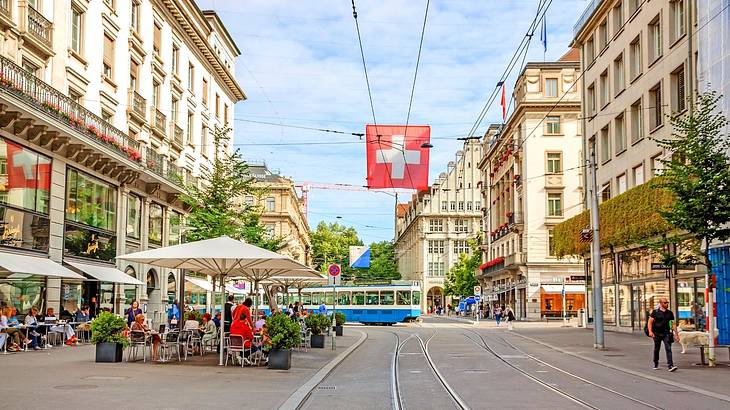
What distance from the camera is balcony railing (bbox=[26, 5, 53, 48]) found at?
28.1m

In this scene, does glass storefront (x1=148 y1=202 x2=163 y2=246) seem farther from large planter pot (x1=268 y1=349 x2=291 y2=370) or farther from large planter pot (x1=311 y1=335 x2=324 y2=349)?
large planter pot (x1=268 y1=349 x2=291 y2=370)

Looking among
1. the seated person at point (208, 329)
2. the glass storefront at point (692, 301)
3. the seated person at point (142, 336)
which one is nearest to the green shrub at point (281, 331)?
the seated person at point (142, 336)

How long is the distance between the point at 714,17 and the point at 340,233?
439ft

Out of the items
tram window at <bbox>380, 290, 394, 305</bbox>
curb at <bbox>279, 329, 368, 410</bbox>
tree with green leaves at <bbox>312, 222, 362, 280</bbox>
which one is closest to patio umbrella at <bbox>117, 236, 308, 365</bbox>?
curb at <bbox>279, 329, 368, 410</bbox>

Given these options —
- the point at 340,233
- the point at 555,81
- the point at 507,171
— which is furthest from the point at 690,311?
the point at 340,233

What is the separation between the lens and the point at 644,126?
37.0 m

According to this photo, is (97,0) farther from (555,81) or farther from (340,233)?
(340,233)

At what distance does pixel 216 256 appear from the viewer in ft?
61.6

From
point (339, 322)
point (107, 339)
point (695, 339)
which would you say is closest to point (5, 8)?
point (107, 339)

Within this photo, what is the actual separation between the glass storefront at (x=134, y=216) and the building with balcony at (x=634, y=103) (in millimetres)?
21080

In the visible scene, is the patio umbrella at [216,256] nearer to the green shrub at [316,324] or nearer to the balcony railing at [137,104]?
the green shrub at [316,324]

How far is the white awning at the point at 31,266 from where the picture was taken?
79.9 ft

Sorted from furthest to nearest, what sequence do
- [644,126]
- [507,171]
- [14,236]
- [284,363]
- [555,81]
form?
1. [507,171]
2. [555,81]
3. [644,126]
4. [14,236]
5. [284,363]

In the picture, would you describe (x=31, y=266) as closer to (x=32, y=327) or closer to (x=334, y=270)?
(x=32, y=327)
